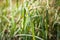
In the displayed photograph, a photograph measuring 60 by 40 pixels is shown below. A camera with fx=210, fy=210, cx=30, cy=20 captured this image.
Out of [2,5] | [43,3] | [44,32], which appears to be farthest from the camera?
[2,5]

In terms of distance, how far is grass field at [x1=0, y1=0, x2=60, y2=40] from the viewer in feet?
5.41

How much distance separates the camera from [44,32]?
1.66m

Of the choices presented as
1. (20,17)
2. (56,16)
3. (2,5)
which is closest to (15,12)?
(20,17)

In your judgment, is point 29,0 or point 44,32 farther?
point 29,0

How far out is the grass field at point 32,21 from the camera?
1650mm

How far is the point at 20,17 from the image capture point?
1.77 m

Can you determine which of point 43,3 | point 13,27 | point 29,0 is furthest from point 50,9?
point 13,27

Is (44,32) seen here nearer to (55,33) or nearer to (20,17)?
(55,33)

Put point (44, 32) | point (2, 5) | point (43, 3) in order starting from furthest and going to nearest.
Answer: point (2, 5) < point (43, 3) < point (44, 32)

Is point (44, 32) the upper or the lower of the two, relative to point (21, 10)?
lower

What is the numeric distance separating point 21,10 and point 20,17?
0.11 meters

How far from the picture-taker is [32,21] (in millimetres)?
1683

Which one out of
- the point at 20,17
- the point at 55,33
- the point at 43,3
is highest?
the point at 43,3

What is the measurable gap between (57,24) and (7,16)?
0.43 metres
